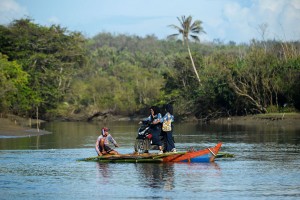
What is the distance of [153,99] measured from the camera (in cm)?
9119

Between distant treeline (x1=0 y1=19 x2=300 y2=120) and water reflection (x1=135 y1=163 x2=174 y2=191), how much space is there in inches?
1358

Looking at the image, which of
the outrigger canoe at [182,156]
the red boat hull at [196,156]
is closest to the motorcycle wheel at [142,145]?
the outrigger canoe at [182,156]

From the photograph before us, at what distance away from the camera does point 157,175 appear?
23.0 metres

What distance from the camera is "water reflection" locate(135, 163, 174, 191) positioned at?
68.4 ft

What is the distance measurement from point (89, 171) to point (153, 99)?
Result: 66615 mm

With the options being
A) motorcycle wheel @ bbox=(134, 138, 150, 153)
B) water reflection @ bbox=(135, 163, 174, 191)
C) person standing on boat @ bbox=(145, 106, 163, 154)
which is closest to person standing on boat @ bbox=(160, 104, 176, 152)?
person standing on boat @ bbox=(145, 106, 163, 154)

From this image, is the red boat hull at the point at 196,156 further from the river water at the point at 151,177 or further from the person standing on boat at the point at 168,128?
the person standing on boat at the point at 168,128

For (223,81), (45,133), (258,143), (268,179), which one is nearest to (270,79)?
(223,81)

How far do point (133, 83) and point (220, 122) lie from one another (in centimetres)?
3565

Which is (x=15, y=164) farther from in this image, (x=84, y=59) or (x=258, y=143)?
(x=84, y=59)

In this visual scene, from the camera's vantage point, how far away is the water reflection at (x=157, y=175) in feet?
68.4

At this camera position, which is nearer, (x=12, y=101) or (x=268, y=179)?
(x=268, y=179)

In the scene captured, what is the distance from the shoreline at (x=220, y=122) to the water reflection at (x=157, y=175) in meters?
23.7

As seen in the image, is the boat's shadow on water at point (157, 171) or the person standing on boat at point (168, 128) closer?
the boat's shadow on water at point (157, 171)
